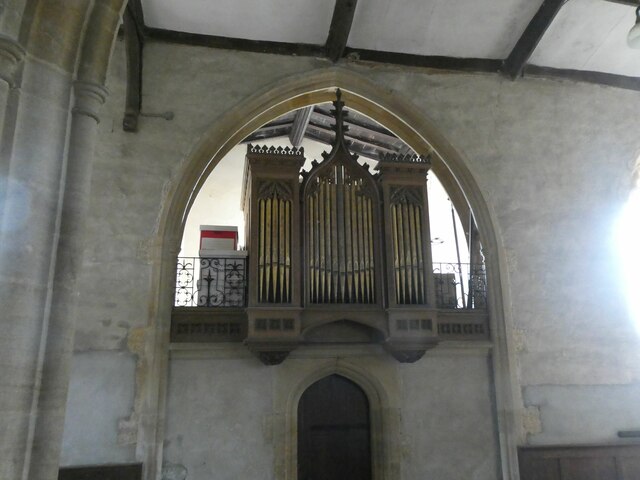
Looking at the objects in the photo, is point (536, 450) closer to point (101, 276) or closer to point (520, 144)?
Answer: point (520, 144)

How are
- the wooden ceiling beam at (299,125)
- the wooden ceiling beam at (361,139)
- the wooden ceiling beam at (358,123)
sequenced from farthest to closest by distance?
the wooden ceiling beam at (361,139)
the wooden ceiling beam at (299,125)
the wooden ceiling beam at (358,123)

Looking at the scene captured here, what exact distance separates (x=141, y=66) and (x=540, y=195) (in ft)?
18.1

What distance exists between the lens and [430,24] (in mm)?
7500

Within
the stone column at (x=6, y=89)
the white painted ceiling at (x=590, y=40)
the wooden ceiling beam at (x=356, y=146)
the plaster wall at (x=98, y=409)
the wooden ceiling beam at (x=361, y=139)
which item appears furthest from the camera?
the wooden ceiling beam at (x=356, y=146)

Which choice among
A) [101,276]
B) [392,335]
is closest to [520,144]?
[392,335]

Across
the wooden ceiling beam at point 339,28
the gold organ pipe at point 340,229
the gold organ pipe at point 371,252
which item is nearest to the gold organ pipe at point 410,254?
the gold organ pipe at point 371,252

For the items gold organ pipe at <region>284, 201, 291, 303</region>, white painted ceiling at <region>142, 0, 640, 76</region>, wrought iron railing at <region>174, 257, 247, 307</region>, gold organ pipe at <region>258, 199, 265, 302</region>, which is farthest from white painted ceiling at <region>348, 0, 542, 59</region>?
wrought iron railing at <region>174, 257, 247, 307</region>

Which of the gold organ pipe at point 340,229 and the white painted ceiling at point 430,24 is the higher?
the white painted ceiling at point 430,24

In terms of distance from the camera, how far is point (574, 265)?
295 inches

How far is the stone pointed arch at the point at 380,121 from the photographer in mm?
6488

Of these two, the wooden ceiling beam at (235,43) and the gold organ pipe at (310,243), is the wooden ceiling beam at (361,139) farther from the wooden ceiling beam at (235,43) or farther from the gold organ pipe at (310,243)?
the gold organ pipe at (310,243)

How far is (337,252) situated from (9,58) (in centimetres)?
439

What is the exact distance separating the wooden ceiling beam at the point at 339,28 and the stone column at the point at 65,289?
431 cm

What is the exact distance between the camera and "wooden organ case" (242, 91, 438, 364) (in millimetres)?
6438
